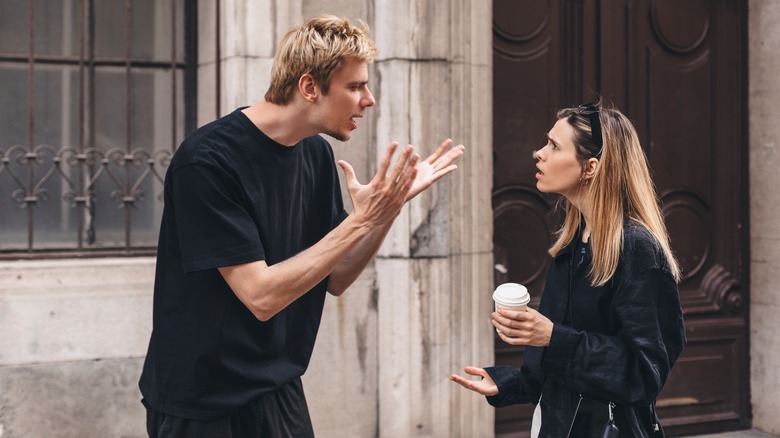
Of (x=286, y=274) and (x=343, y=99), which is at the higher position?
(x=343, y=99)

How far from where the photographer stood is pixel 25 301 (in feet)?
16.8

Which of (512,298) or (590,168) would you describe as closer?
(512,298)

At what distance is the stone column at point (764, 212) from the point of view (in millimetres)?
6645

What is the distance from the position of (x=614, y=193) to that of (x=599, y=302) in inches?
12.8

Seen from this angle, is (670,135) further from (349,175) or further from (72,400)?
(349,175)

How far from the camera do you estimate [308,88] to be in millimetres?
2945

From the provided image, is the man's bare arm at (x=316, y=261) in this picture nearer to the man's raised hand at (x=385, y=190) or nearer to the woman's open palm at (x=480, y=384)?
the man's raised hand at (x=385, y=190)

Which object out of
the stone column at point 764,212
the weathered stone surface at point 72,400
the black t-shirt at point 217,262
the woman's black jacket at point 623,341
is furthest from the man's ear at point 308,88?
the stone column at point 764,212

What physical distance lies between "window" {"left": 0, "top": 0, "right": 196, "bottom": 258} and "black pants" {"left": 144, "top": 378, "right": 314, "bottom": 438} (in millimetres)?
2643

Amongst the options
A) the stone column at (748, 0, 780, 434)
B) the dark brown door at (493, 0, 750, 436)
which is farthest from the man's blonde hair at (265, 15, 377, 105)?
→ the stone column at (748, 0, 780, 434)

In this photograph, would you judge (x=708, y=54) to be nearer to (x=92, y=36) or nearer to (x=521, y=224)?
(x=521, y=224)

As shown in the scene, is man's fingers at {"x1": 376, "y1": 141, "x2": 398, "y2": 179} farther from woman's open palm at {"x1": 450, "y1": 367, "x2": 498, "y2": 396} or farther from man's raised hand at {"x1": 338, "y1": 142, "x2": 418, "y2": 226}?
woman's open palm at {"x1": 450, "y1": 367, "x2": 498, "y2": 396}

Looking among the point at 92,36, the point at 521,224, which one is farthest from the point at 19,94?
the point at 521,224

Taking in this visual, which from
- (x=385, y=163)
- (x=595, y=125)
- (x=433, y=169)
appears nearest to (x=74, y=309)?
(x=433, y=169)
